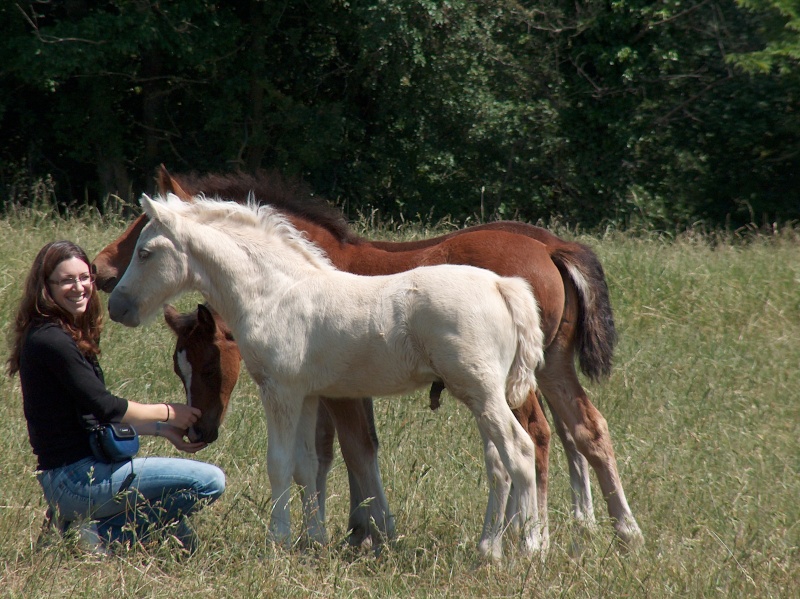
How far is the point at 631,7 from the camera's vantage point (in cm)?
1616

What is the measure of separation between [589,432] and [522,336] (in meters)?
1.05

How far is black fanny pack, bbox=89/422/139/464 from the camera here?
3.97 meters

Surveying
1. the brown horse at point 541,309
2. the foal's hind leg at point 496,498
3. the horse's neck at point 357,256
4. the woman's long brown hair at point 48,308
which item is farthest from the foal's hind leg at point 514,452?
the woman's long brown hair at point 48,308

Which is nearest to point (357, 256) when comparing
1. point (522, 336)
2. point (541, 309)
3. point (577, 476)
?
point (541, 309)

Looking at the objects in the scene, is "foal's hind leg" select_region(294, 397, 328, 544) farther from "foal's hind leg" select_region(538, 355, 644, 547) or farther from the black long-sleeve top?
"foal's hind leg" select_region(538, 355, 644, 547)

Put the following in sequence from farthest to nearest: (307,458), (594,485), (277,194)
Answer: (594,485), (277,194), (307,458)

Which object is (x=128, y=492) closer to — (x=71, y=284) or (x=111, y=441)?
(x=111, y=441)

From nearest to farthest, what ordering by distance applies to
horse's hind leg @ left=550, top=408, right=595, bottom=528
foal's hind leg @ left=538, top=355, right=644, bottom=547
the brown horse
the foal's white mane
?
the foal's white mane
foal's hind leg @ left=538, top=355, right=644, bottom=547
the brown horse
horse's hind leg @ left=550, top=408, right=595, bottom=528

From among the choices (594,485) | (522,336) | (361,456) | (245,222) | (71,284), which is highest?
(245,222)

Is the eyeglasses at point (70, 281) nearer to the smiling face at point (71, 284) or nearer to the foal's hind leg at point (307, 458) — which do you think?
the smiling face at point (71, 284)

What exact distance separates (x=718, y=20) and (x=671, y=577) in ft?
52.3

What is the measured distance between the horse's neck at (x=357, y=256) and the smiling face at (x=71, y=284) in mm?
1354

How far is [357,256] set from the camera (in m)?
5.08

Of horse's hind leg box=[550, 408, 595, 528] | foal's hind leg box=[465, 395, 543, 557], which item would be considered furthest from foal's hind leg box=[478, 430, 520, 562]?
horse's hind leg box=[550, 408, 595, 528]
